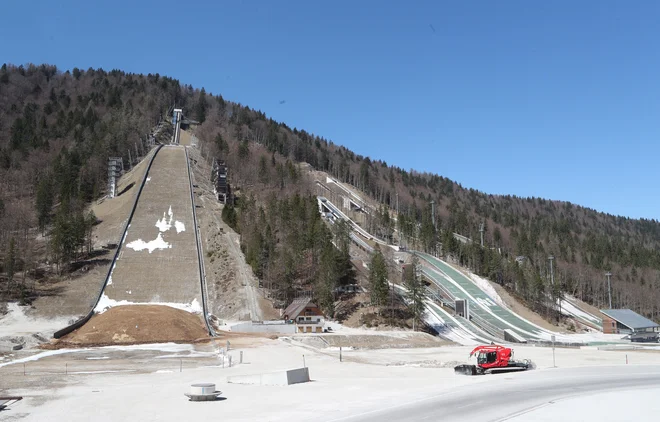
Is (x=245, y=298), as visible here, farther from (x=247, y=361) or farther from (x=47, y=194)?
(x=47, y=194)

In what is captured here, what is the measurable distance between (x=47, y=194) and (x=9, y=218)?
9000 millimetres

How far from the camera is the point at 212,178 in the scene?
11594 cm

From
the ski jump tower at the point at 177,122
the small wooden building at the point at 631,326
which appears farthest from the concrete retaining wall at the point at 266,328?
the ski jump tower at the point at 177,122

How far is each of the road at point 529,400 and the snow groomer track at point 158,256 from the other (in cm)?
4007

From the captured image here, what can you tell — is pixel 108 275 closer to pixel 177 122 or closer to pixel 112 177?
pixel 112 177

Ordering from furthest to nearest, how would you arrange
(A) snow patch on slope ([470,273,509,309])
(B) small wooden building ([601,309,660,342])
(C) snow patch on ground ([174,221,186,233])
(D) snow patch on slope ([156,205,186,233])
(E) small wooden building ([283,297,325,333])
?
(C) snow patch on ground ([174,221,186,233]) < (D) snow patch on slope ([156,205,186,233]) < (A) snow patch on slope ([470,273,509,309]) < (B) small wooden building ([601,309,660,342]) < (E) small wooden building ([283,297,325,333])

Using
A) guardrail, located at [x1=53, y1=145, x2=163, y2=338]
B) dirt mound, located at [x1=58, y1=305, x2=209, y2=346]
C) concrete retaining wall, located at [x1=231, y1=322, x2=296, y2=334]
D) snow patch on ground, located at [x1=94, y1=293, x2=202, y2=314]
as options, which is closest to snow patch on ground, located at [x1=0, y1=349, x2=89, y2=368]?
dirt mound, located at [x1=58, y1=305, x2=209, y2=346]

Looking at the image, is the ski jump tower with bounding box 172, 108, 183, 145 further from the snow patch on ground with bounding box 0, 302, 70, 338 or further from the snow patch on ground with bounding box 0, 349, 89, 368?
the snow patch on ground with bounding box 0, 349, 89, 368

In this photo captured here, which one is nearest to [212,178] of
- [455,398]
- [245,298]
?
[245,298]

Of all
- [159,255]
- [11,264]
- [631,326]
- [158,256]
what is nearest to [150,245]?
[159,255]

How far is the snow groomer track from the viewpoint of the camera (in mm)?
61875

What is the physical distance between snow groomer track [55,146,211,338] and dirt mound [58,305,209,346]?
232 centimetres

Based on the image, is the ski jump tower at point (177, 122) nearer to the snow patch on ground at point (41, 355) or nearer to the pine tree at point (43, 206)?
the pine tree at point (43, 206)

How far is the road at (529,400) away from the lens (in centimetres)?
1642
